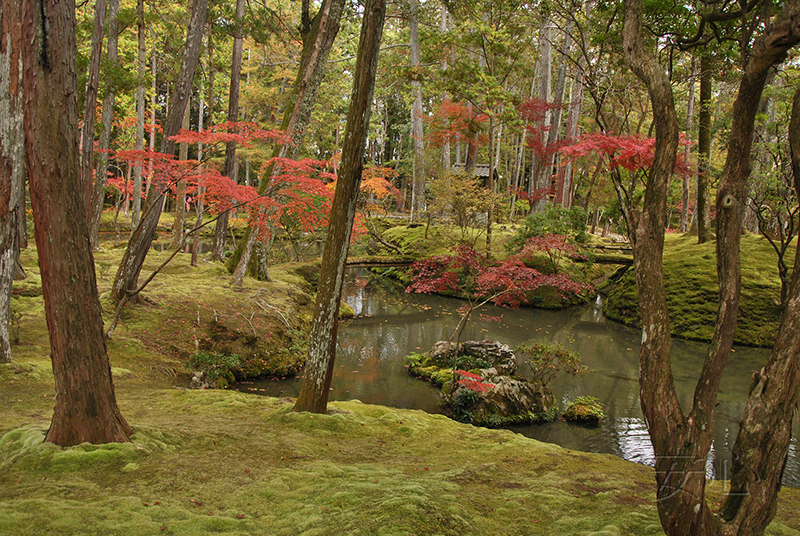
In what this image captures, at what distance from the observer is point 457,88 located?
15.1 m

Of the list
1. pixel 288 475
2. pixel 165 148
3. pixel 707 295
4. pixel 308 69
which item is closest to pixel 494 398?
pixel 288 475

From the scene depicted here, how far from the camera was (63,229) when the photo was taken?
3.09 m

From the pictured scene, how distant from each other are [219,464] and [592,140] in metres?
10.4

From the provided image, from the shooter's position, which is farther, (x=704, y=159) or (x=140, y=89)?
(x=140, y=89)

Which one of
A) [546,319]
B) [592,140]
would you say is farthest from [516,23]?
[546,319]

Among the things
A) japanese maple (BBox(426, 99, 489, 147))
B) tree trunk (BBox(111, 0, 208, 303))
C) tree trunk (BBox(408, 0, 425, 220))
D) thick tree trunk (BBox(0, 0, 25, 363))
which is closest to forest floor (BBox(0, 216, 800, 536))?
thick tree trunk (BBox(0, 0, 25, 363))

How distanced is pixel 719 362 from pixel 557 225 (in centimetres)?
1288

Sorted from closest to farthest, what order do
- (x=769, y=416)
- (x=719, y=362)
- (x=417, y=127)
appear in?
(x=769, y=416) → (x=719, y=362) → (x=417, y=127)

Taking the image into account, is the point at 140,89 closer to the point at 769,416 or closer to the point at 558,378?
the point at 558,378

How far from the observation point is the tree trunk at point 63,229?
2.96 metres

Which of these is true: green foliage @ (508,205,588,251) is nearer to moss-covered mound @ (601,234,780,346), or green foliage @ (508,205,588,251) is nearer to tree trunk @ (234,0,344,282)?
moss-covered mound @ (601,234,780,346)

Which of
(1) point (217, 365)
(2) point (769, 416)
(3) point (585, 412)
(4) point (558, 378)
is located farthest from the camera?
(4) point (558, 378)

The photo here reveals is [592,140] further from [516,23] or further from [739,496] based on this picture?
[739,496]

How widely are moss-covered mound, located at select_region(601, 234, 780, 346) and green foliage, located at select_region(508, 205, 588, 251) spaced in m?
2.38
